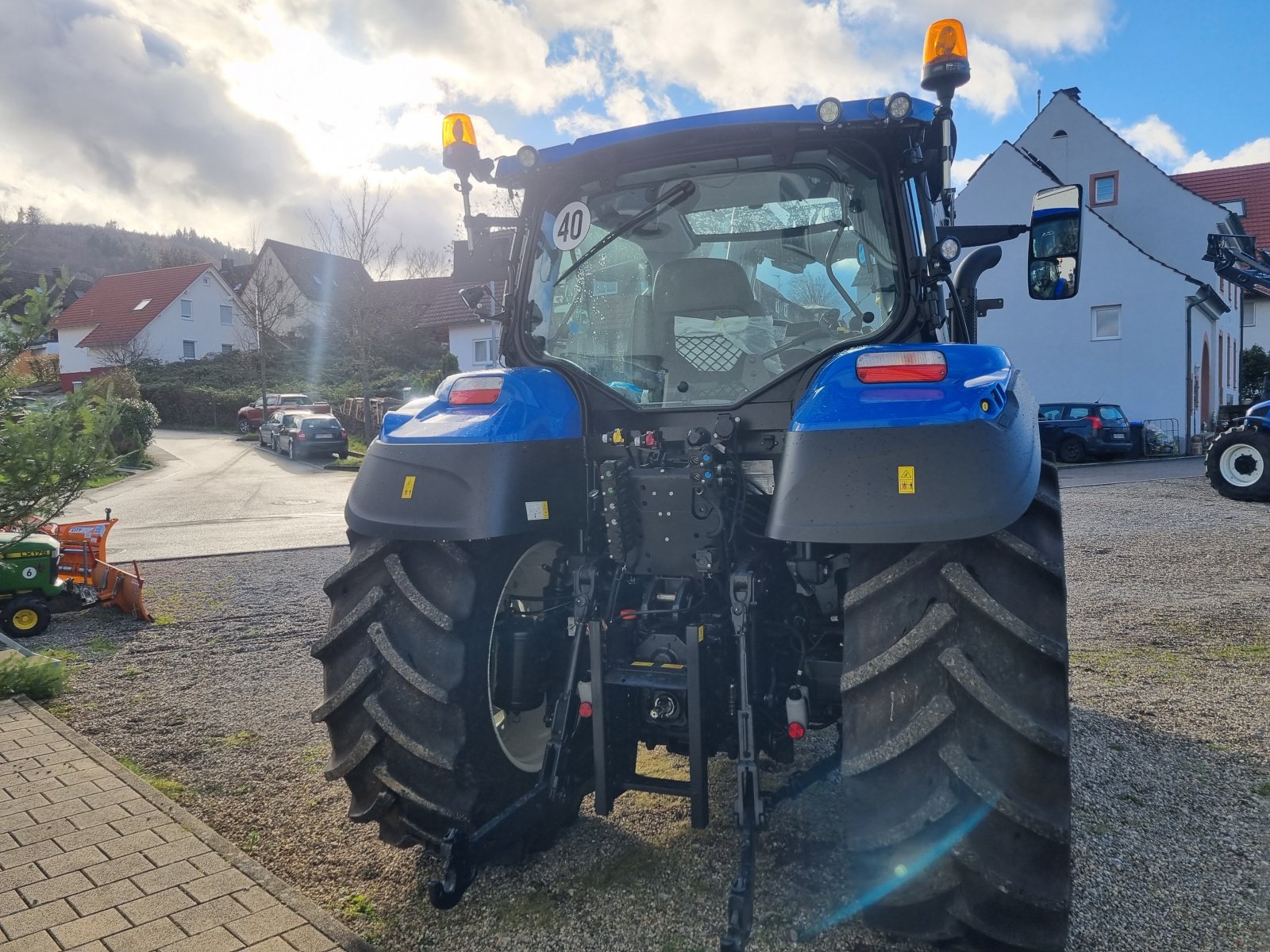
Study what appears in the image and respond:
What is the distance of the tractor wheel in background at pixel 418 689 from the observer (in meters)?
2.72

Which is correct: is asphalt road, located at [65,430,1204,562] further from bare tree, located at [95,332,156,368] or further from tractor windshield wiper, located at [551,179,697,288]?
bare tree, located at [95,332,156,368]

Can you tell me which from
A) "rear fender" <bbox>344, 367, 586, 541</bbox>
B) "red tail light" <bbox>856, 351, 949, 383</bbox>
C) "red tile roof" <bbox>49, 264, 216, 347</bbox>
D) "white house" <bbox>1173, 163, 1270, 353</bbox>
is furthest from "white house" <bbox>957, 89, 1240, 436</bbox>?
"red tile roof" <bbox>49, 264, 216, 347</bbox>

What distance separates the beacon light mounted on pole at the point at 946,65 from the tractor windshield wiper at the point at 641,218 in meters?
0.83

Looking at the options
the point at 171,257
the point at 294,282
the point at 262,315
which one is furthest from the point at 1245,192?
the point at 171,257

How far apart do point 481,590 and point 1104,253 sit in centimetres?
2753

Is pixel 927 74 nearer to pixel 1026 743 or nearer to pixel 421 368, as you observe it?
pixel 1026 743

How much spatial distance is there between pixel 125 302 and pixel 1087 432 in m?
49.2

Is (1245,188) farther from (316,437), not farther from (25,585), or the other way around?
(25,585)

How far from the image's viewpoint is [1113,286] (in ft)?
85.1

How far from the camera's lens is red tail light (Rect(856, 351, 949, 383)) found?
8.16 ft

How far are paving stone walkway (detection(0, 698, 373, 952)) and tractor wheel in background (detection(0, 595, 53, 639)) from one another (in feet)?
11.2

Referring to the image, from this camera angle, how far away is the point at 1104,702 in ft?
15.3

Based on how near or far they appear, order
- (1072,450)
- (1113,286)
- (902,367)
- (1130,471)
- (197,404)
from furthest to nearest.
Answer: (197,404), (1113,286), (1072,450), (1130,471), (902,367)

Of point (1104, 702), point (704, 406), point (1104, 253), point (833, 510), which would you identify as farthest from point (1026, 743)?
point (1104, 253)
